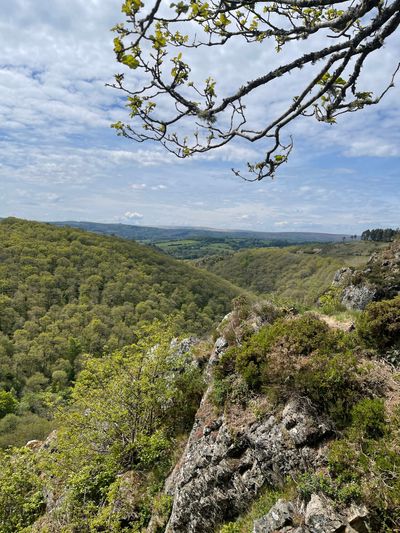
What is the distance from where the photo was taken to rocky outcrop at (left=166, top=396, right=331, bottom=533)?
751 centimetres

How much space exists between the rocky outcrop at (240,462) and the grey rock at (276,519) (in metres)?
0.82

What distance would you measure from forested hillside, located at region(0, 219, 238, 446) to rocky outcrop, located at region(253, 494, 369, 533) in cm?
4322

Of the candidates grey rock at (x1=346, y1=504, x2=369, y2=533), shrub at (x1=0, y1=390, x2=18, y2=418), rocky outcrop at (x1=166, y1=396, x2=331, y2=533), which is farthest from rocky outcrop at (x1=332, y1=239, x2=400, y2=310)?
shrub at (x1=0, y1=390, x2=18, y2=418)

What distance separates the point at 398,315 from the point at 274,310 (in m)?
4.16

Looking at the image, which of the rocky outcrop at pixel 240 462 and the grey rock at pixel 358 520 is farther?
the rocky outcrop at pixel 240 462

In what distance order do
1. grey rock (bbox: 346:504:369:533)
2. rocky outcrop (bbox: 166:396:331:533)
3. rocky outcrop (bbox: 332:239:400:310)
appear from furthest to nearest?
rocky outcrop (bbox: 332:239:400:310) < rocky outcrop (bbox: 166:396:331:533) < grey rock (bbox: 346:504:369:533)

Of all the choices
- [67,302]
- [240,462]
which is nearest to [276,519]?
[240,462]

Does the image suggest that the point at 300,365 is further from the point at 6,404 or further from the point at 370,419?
the point at 6,404

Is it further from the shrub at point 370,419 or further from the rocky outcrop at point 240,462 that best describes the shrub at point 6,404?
the shrub at point 370,419

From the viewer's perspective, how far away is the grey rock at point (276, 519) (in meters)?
6.21

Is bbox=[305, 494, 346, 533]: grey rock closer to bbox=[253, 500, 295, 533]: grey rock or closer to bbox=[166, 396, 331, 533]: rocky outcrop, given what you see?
bbox=[253, 500, 295, 533]: grey rock

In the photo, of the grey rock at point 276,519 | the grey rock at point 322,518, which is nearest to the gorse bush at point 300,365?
the grey rock at point 322,518

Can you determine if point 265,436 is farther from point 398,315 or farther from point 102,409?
point 102,409

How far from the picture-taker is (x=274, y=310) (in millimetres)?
12375
